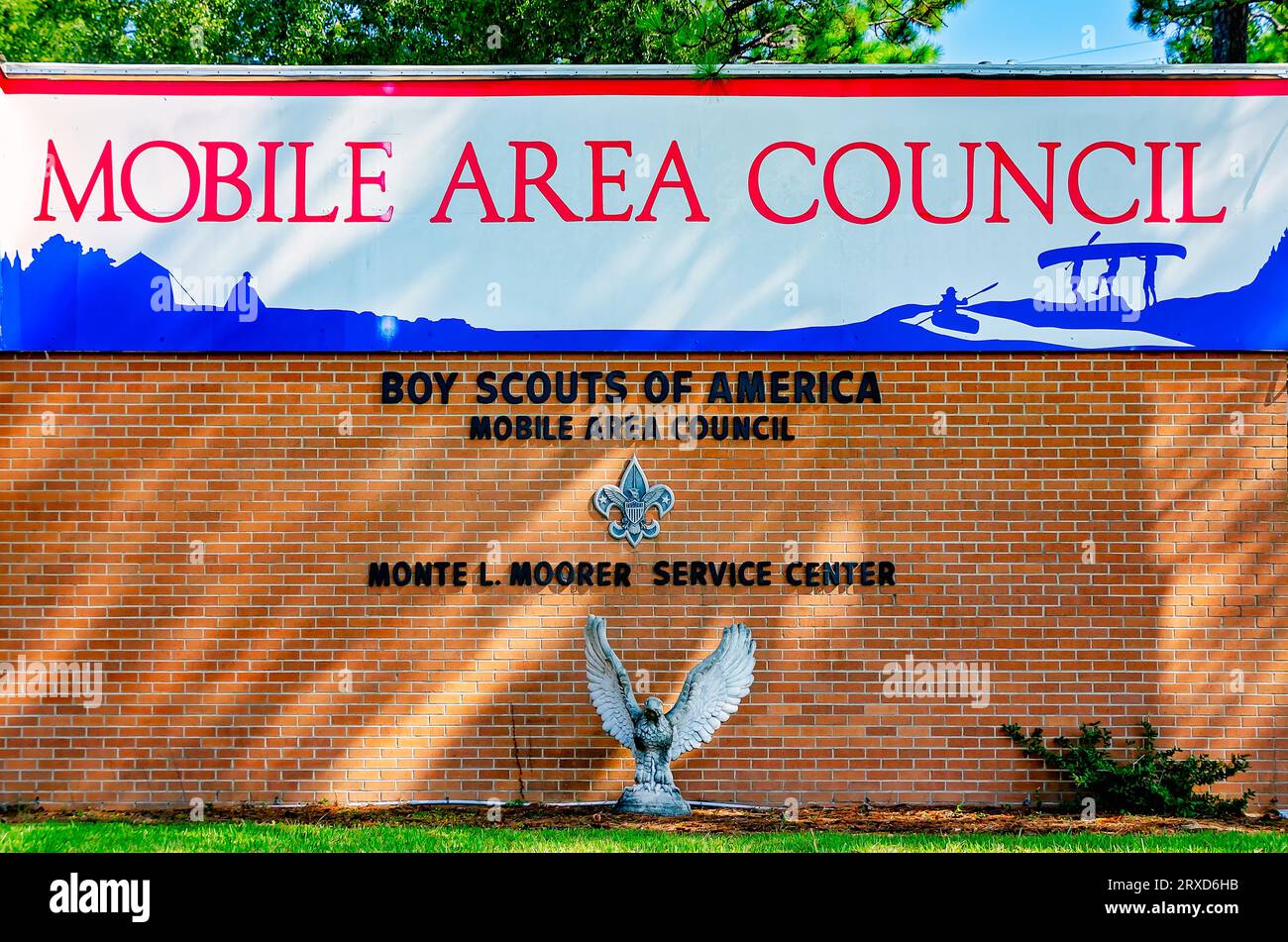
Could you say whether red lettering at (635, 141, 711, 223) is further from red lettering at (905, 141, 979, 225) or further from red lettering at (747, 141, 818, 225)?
red lettering at (905, 141, 979, 225)

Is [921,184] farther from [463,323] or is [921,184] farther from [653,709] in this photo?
[653,709]

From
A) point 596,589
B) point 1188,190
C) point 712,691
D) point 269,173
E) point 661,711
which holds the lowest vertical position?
point 661,711

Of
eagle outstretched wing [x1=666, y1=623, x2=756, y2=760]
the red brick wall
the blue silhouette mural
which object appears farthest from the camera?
the blue silhouette mural

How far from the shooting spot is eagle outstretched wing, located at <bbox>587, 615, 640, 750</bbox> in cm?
737

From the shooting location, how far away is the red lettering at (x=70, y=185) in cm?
791

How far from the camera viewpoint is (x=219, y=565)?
784 cm

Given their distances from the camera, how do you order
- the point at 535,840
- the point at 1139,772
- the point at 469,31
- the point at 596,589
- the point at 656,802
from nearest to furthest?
1. the point at 535,840
2. the point at 656,802
3. the point at 1139,772
4. the point at 596,589
5. the point at 469,31

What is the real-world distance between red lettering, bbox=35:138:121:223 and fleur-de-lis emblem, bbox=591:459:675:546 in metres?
3.83

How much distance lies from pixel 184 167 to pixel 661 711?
15.9 ft

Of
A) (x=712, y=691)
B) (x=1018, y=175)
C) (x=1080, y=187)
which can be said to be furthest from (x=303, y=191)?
(x=1080, y=187)

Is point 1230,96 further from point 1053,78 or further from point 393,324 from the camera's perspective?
point 393,324

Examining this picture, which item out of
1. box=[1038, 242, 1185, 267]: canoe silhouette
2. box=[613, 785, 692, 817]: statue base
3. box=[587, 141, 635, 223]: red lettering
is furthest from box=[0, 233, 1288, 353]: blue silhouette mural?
box=[613, 785, 692, 817]: statue base

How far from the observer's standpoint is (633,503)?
25.7 ft

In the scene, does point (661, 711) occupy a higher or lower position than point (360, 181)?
lower
